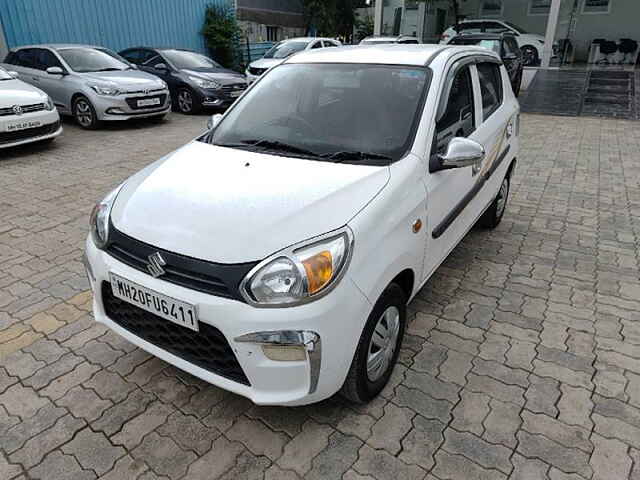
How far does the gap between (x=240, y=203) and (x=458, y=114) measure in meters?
1.72

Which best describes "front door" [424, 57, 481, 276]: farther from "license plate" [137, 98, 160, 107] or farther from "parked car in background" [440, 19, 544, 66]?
Answer: "parked car in background" [440, 19, 544, 66]

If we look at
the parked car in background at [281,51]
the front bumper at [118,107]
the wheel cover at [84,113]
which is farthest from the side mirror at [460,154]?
the parked car in background at [281,51]

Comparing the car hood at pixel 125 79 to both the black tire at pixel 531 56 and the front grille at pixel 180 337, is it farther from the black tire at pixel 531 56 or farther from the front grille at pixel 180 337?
the black tire at pixel 531 56

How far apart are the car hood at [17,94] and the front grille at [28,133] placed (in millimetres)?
385

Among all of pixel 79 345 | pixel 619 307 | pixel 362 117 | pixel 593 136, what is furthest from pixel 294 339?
pixel 593 136

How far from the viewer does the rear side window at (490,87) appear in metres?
3.61

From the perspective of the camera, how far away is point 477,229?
459 centimetres

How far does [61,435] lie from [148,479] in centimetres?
55

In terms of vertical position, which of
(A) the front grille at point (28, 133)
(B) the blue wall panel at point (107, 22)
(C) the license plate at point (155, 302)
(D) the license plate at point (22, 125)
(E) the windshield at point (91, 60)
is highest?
(B) the blue wall panel at point (107, 22)

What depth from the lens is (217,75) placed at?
10.6 m

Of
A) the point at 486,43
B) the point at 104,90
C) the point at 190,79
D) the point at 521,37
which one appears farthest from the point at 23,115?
the point at 521,37

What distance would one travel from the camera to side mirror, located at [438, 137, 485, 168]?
8.23ft

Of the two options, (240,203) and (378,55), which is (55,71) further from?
(240,203)

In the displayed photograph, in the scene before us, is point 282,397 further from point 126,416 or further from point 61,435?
point 61,435
